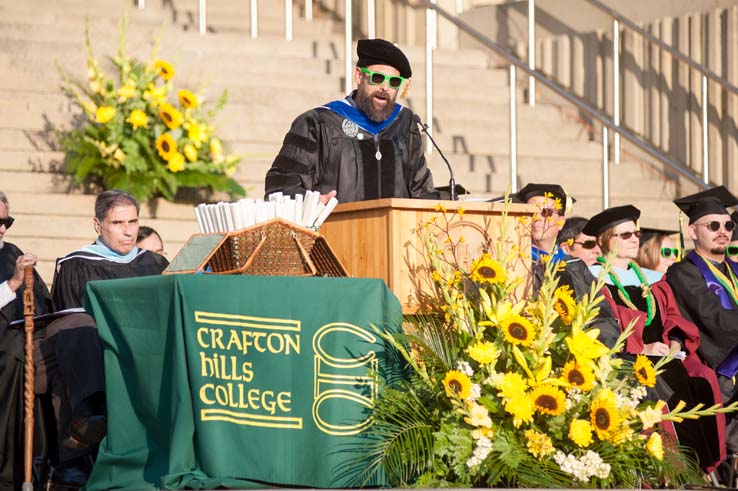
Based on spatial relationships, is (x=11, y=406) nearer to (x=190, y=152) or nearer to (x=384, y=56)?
(x=384, y=56)

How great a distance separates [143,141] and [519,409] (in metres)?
4.66

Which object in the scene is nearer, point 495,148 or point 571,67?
point 495,148

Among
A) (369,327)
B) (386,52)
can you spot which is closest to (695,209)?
(386,52)

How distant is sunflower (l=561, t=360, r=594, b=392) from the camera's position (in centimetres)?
579

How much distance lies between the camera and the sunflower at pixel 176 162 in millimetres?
9523

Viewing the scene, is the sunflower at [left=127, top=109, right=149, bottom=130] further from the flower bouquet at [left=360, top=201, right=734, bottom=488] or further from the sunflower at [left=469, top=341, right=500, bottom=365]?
the sunflower at [left=469, top=341, right=500, bottom=365]

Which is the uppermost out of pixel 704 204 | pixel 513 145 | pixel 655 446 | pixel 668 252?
pixel 513 145

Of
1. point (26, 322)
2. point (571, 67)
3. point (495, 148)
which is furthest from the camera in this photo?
point (571, 67)

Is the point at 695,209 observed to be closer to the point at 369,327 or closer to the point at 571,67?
the point at 369,327

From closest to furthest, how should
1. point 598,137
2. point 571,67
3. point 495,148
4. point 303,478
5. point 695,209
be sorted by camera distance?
point 303,478
point 695,209
point 495,148
point 598,137
point 571,67

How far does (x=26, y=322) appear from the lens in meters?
6.43

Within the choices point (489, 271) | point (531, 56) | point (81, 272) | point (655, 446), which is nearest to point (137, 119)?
point (81, 272)

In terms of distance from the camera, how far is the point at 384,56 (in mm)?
6766

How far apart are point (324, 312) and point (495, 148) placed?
5.97m
